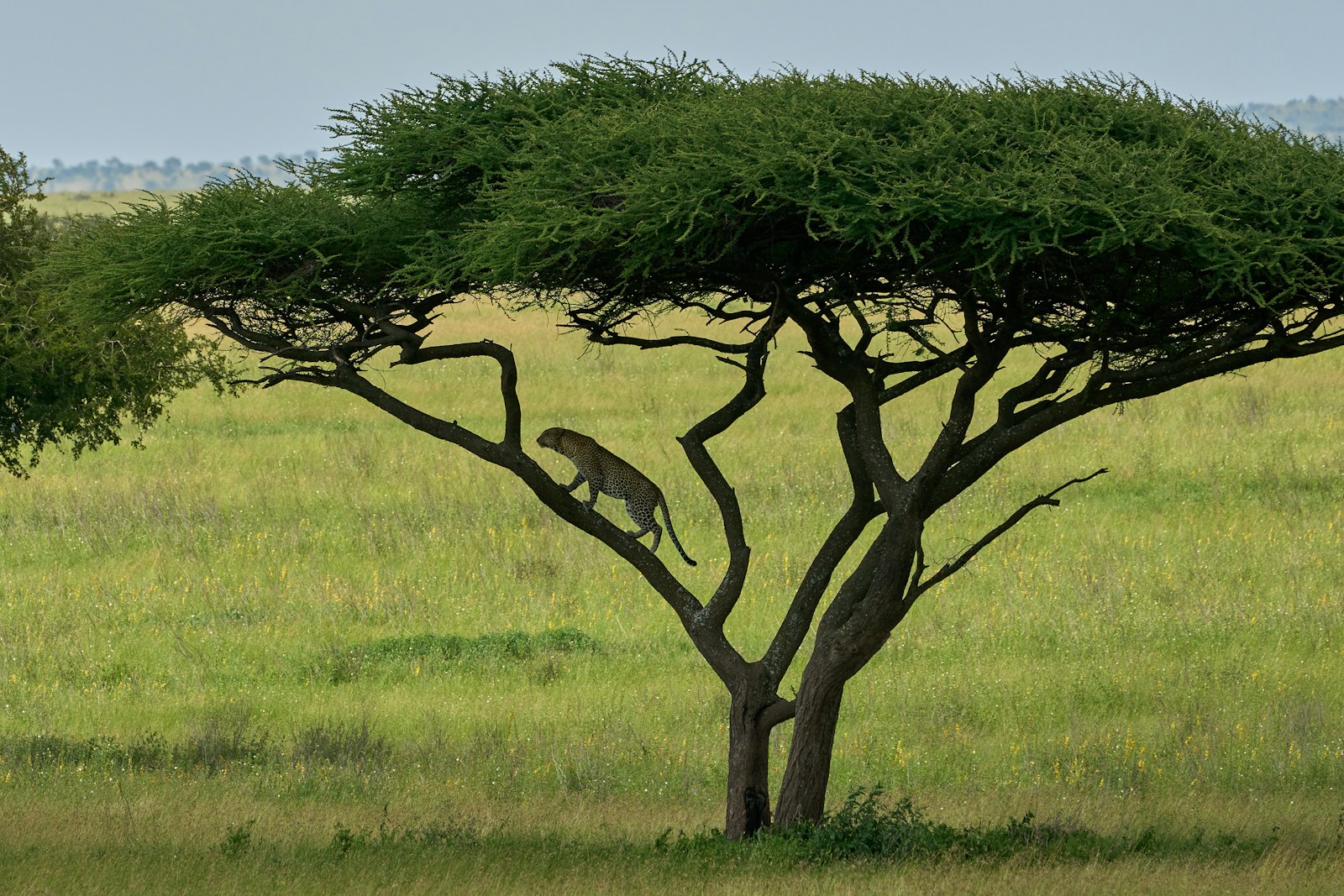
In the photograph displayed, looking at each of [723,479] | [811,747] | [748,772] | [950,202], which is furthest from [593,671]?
[950,202]

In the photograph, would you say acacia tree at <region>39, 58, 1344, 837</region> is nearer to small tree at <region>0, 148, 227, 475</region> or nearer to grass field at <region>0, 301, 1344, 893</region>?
small tree at <region>0, 148, 227, 475</region>

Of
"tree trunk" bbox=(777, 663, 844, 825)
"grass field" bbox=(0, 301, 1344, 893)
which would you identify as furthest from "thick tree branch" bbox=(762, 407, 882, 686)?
"grass field" bbox=(0, 301, 1344, 893)

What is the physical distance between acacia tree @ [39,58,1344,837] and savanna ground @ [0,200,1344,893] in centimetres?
266

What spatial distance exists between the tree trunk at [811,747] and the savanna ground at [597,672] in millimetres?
887

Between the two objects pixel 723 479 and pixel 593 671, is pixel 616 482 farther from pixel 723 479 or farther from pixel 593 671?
pixel 593 671

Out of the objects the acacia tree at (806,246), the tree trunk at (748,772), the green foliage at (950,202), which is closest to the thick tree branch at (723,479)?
the acacia tree at (806,246)

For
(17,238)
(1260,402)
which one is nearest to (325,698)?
(17,238)

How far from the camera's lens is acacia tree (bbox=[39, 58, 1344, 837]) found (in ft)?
32.4

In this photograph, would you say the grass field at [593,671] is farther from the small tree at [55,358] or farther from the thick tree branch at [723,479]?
the small tree at [55,358]

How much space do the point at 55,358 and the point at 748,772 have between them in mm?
7398

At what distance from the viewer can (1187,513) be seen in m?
26.9

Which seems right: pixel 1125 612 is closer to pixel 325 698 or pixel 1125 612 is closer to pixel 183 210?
pixel 325 698

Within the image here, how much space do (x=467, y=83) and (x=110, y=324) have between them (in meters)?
3.32

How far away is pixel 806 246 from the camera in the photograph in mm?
11312
